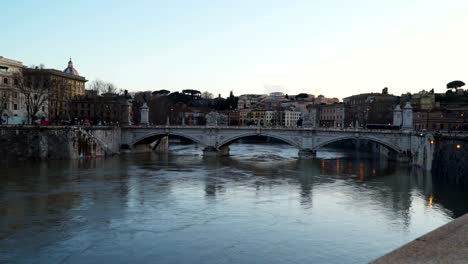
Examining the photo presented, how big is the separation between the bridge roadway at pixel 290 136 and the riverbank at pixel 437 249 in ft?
107

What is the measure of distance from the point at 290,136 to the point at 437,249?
43502 mm

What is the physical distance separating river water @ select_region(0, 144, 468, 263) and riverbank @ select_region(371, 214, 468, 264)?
4.52 m

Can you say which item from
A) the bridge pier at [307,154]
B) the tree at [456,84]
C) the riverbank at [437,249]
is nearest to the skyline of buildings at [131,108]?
the tree at [456,84]

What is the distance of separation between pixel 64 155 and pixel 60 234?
29.3 m

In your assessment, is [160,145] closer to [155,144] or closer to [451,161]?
[155,144]

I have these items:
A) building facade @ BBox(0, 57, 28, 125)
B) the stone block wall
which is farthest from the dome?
the stone block wall

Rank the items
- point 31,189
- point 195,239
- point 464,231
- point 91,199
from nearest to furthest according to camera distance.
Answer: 1. point 464,231
2. point 195,239
3. point 91,199
4. point 31,189

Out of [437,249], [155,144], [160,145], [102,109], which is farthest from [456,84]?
[437,249]

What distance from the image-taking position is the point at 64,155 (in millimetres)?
45094

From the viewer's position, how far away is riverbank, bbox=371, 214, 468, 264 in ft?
29.0

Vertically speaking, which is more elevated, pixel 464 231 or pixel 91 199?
pixel 464 231

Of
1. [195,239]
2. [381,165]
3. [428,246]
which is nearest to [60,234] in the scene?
[195,239]

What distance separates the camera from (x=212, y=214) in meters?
21.7

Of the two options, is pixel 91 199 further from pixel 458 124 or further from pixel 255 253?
pixel 458 124
